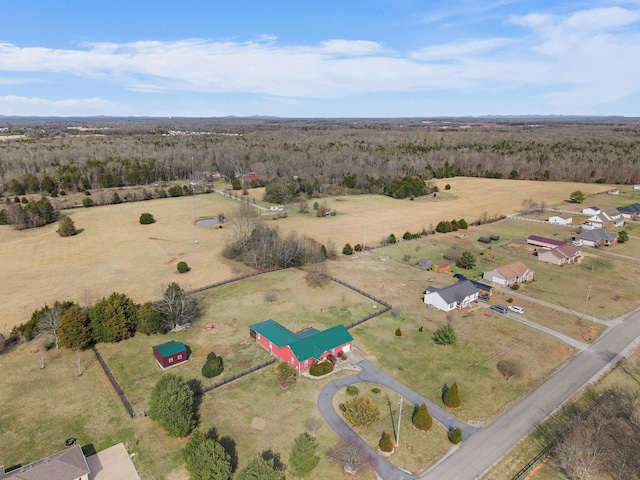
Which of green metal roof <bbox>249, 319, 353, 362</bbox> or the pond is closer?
green metal roof <bbox>249, 319, 353, 362</bbox>

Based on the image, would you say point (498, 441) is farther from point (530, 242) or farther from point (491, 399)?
point (530, 242)

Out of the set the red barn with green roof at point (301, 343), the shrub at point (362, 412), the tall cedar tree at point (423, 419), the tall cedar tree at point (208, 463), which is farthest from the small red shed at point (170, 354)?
the tall cedar tree at point (423, 419)

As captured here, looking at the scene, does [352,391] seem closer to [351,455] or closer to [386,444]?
[386,444]

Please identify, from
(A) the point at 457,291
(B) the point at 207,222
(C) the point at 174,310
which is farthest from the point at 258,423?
(B) the point at 207,222

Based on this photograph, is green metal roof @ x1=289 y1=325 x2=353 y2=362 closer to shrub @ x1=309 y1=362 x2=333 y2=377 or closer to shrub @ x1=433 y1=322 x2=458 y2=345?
shrub @ x1=309 y1=362 x2=333 y2=377

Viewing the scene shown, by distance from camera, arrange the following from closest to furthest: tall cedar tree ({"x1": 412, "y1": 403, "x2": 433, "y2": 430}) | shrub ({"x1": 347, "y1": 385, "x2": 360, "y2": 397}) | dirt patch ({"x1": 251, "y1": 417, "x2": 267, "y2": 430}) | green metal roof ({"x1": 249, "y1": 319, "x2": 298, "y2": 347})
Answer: tall cedar tree ({"x1": 412, "y1": 403, "x2": 433, "y2": 430}), dirt patch ({"x1": 251, "y1": 417, "x2": 267, "y2": 430}), shrub ({"x1": 347, "y1": 385, "x2": 360, "y2": 397}), green metal roof ({"x1": 249, "y1": 319, "x2": 298, "y2": 347})

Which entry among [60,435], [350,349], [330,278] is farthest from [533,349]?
[60,435]

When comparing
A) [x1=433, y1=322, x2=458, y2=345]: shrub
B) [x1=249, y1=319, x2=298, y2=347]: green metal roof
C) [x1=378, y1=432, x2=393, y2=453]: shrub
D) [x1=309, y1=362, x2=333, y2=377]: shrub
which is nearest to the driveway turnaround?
[x1=378, y1=432, x2=393, y2=453]: shrub
